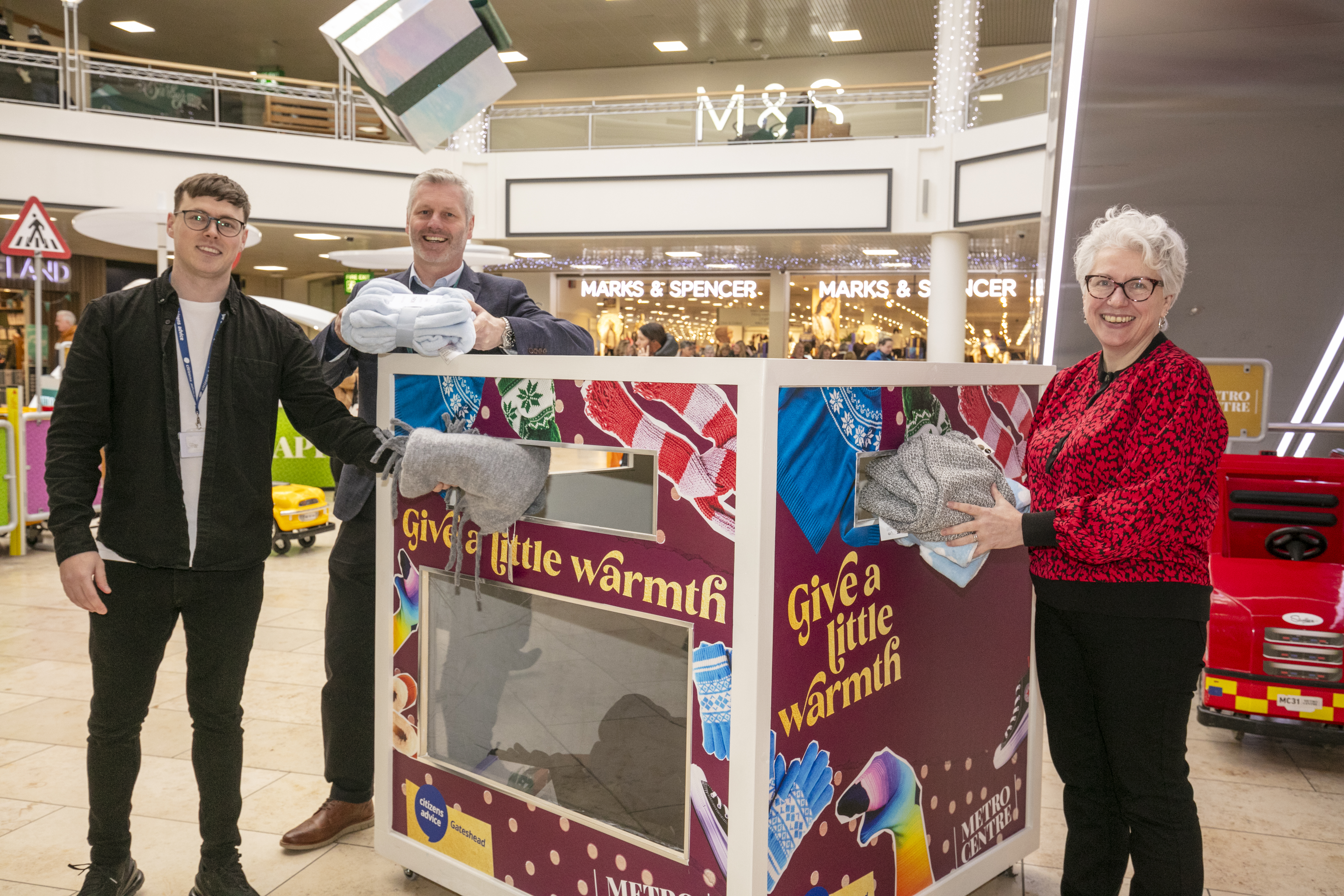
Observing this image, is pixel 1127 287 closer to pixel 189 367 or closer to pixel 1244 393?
pixel 189 367

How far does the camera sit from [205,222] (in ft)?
6.45

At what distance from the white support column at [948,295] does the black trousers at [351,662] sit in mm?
10776

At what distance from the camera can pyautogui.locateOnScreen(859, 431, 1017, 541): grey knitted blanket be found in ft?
5.64

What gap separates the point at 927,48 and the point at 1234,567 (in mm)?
15211

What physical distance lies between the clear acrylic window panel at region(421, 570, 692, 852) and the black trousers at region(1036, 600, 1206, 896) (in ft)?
2.45

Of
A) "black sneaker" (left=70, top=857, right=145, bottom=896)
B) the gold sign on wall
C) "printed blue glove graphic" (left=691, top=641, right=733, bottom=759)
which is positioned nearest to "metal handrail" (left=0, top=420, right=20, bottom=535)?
"black sneaker" (left=70, top=857, right=145, bottom=896)

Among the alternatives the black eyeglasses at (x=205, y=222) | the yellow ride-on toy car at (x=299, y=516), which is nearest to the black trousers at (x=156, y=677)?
the black eyeglasses at (x=205, y=222)

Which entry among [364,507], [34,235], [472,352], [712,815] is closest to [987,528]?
[712,815]

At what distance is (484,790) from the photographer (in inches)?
81.2

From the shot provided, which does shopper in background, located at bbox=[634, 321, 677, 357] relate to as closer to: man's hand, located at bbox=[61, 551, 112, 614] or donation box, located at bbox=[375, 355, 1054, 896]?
donation box, located at bbox=[375, 355, 1054, 896]

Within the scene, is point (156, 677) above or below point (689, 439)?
below

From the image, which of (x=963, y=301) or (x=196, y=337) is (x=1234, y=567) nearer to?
(x=196, y=337)

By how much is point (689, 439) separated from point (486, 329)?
0.65 m

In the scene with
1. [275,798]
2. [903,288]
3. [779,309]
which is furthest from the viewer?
[779,309]
